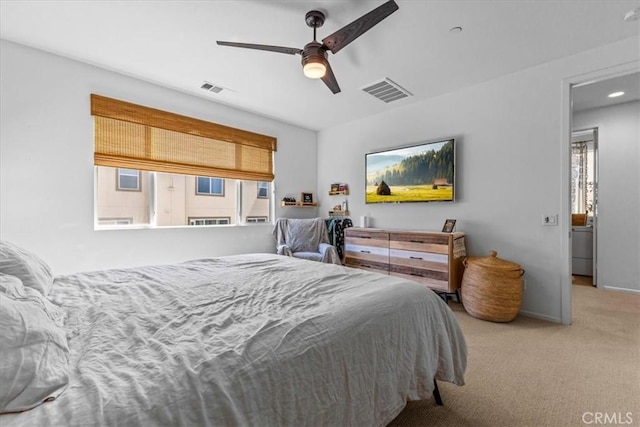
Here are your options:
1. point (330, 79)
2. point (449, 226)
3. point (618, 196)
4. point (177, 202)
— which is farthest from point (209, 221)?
point (618, 196)

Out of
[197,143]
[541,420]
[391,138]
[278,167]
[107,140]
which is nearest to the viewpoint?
[541,420]

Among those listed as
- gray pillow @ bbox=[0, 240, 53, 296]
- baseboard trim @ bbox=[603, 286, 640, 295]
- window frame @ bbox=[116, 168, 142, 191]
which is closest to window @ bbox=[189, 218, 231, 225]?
window frame @ bbox=[116, 168, 142, 191]

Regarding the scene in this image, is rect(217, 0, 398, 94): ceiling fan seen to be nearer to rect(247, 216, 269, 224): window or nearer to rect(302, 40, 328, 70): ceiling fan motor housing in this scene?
rect(302, 40, 328, 70): ceiling fan motor housing

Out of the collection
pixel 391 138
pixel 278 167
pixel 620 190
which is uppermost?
pixel 391 138

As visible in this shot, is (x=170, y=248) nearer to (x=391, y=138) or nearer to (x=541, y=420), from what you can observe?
(x=391, y=138)

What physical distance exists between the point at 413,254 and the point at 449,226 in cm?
56

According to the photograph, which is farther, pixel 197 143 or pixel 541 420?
pixel 197 143

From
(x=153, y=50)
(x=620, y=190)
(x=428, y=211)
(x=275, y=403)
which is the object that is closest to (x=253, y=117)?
(x=153, y=50)

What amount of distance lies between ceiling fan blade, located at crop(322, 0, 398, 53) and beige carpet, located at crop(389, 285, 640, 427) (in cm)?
235

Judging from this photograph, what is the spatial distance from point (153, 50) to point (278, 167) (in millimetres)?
2293

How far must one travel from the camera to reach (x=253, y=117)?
4.27 metres

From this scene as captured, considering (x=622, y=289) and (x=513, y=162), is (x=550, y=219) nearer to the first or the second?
(x=513, y=162)

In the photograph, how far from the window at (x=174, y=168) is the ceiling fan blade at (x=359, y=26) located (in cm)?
236

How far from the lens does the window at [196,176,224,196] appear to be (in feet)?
13.2
